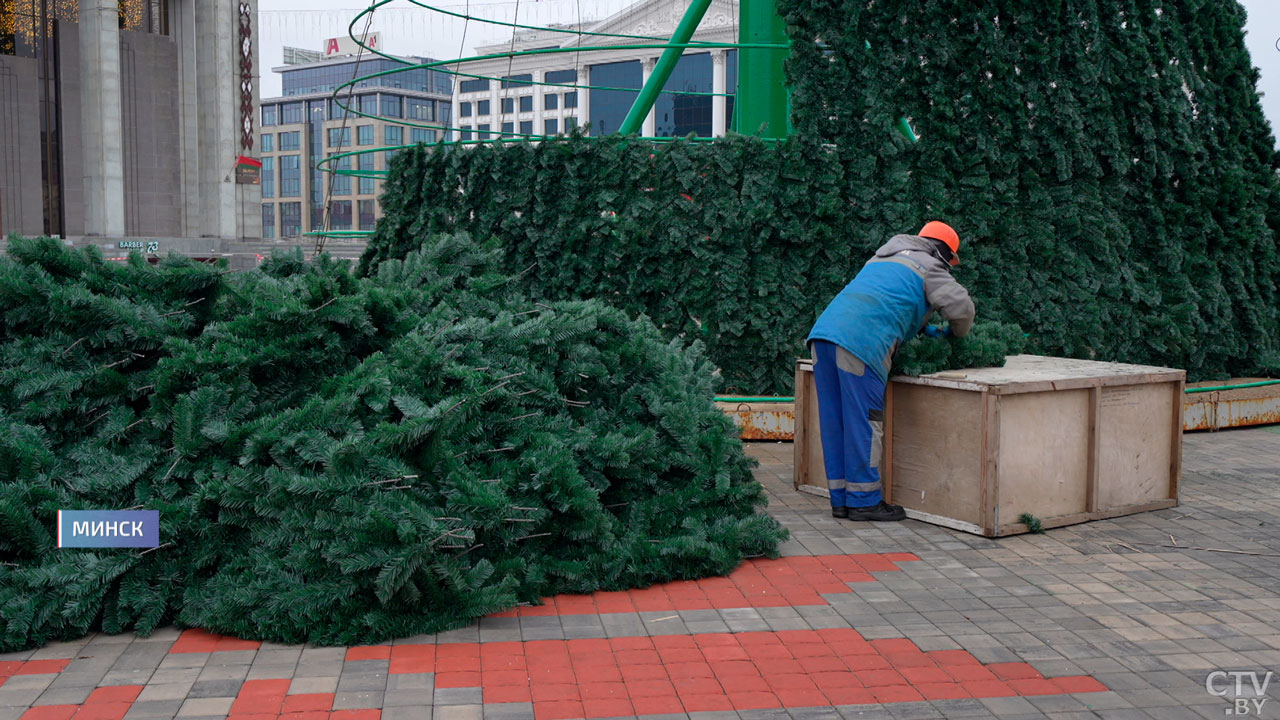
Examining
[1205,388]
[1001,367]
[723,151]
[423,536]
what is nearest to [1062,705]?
[423,536]

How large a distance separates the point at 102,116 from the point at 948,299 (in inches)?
1866


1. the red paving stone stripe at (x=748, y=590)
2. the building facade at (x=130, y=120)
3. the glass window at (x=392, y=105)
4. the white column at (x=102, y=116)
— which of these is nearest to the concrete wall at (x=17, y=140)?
the building facade at (x=130, y=120)

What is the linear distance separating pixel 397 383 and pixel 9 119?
1944 inches

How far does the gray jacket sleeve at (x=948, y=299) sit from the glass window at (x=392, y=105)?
303ft

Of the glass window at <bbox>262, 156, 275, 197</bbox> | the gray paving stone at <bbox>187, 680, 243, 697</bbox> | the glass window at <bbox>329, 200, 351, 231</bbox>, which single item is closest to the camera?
the gray paving stone at <bbox>187, 680, 243, 697</bbox>

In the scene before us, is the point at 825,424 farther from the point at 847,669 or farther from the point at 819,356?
the point at 847,669

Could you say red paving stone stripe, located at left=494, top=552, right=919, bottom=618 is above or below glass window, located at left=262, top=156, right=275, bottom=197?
below

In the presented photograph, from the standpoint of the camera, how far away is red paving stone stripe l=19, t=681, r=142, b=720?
13.1 ft

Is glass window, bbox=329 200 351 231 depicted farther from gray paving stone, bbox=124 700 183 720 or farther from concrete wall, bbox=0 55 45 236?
gray paving stone, bbox=124 700 183 720

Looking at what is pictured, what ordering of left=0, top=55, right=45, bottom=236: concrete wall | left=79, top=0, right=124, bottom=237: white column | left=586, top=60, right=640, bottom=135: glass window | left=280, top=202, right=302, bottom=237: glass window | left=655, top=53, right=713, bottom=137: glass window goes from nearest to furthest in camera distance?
left=79, top=0, right=124, bottom=237: white column < left=0, top=55, right=45, bottom=236: concrete wall < left=586, top=60, right=640, bottom=135: glass window < left=655, top=53, right=713, bottom=137: glass window < left=280, top=202, right=302, bottom=237: glass window

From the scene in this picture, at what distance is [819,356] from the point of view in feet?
23.6

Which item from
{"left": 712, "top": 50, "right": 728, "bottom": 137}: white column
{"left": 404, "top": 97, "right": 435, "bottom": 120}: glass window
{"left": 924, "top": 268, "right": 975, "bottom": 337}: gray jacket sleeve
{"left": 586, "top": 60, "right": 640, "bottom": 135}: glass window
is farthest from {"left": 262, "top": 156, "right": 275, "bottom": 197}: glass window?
{"left": 924, "top": 268, "right": 975, "bottom": 337}: gray jacket sleeve

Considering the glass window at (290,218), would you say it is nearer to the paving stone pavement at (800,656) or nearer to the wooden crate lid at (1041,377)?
the wooden crate lid at (1041,377)

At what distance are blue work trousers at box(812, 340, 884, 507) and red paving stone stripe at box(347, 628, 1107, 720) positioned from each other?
2178 mm
